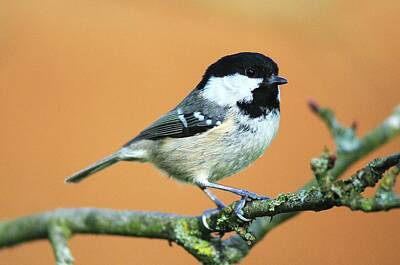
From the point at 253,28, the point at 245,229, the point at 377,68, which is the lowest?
the point at 245,229

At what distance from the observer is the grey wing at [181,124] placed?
211 centimetres

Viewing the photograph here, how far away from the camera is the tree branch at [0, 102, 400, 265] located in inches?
40.9

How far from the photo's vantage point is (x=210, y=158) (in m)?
2.04

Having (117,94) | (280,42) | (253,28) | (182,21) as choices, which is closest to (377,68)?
(280,42)

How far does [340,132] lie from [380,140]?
13 centimetres

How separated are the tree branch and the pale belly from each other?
0.25m

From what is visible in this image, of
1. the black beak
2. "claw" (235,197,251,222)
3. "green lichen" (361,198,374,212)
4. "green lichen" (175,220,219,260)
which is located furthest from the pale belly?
"green lichen" (361,198,374,212)

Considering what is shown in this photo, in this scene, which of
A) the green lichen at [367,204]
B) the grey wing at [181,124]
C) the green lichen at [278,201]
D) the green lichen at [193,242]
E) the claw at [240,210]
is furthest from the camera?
the grey wing at [181,124]

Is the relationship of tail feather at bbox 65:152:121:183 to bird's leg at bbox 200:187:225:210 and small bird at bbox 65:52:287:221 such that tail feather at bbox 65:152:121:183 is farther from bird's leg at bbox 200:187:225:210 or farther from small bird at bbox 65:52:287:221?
bird's leg at bbox 200:187:225:210

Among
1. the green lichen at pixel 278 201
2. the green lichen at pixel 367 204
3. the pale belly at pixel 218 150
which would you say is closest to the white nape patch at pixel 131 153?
the pale belly at pixel 218 150

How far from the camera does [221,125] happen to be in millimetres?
2037

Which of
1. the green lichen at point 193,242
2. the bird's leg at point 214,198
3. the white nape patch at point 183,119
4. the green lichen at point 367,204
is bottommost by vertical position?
the green lichen at point 367,204

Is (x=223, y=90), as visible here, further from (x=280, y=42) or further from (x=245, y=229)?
(x=280, y=42)

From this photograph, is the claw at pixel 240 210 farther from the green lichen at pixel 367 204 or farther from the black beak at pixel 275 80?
the black beak at pixel 275 80
